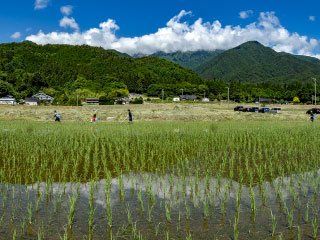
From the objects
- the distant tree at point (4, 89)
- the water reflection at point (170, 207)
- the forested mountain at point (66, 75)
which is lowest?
the water reflection at point (170, 207)

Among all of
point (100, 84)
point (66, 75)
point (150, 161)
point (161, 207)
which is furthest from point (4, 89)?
point (161, 207)

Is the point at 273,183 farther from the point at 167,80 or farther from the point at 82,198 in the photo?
the point at 167,80

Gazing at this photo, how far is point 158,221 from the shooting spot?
14.9 ft

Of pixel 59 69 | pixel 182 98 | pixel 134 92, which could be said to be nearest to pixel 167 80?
pixel 134 92

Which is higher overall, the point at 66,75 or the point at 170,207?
the point at 66,75

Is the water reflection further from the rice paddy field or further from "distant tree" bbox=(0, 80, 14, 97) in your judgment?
"distant tree" bbox=(0, 80, 14, 97)

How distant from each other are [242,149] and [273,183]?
206 inches

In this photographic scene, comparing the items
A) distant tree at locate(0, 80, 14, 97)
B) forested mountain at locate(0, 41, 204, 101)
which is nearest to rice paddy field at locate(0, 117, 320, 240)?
distant tree at locate(0, 80, 14, 97)

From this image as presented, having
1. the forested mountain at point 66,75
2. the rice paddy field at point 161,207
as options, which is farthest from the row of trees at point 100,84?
the rice paddy field at point 161,207

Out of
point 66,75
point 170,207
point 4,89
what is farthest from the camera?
point 66,75

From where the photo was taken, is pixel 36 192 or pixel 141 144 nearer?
pixel 36 192

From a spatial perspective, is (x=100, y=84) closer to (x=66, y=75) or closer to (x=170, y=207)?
(x=66, y=75)

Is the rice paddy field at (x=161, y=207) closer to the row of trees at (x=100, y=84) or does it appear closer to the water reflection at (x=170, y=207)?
the water reflection at (x=170, y=207)

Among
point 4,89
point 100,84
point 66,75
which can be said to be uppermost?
point 66,75
